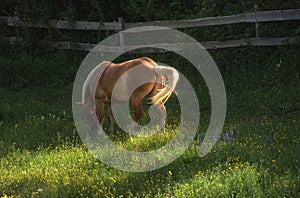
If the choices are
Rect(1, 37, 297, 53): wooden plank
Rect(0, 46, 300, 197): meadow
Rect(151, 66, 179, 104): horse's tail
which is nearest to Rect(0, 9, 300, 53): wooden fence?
Rect(1, 37, 297, 53): wooden plank

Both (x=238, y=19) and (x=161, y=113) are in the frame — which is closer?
(x=161, y=113)

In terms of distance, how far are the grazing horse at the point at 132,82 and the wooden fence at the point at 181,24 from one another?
6.21 m

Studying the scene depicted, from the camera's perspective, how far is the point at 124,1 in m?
18.6

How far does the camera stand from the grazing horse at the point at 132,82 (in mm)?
9219

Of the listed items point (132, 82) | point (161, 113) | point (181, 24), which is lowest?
point (161, 113)

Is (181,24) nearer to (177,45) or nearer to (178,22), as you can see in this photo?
(178,22)

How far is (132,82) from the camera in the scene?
9.33m

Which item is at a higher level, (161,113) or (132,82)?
(132,82)

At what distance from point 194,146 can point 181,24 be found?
29.4 feet

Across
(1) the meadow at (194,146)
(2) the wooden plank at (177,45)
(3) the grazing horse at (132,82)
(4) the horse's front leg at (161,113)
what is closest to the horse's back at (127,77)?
(3) the grazing horse at (132,82)

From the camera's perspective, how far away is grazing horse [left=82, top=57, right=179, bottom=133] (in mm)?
9219

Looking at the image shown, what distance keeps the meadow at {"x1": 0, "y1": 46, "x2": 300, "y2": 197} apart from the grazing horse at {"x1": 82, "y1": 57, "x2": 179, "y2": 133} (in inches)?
23.2

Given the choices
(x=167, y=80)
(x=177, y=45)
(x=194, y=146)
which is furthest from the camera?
(x=177, y=45)

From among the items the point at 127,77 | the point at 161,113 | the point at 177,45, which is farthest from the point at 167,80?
the point at 177,45
